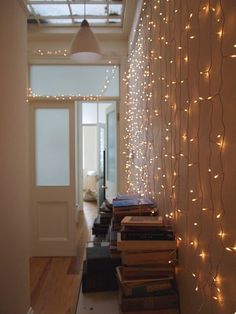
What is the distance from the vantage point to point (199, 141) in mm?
1368

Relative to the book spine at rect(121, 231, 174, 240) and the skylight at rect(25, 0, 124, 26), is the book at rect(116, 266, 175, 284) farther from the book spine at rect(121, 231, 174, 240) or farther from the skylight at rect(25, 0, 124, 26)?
the skylight at rect(25, 0, 124, 26)

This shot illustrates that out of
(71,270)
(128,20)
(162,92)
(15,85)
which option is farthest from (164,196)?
(128,20)

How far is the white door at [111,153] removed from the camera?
4.87 meters

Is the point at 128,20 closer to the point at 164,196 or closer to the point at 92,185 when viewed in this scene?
the point at 164,196

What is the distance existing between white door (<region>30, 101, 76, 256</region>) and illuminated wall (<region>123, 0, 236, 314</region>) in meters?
2.53

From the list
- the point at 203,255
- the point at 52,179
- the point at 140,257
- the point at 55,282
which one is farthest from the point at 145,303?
the point at 52,179

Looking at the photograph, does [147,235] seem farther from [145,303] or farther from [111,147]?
[111,147]

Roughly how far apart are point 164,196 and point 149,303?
719mm

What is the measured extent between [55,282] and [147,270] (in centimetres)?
236

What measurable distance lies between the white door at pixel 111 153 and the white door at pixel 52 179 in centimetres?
63

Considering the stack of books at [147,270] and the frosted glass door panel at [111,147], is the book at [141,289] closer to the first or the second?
the stack of books at [147,270]

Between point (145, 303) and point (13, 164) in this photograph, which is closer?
point (145, 303)

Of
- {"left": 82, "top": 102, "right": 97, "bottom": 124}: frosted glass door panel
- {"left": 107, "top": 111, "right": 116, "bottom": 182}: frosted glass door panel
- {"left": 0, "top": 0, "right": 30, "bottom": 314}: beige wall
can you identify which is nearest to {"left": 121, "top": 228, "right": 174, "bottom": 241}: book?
{"left": 0, "top": 0, "right": 30, "bottom": 314}: beige wall

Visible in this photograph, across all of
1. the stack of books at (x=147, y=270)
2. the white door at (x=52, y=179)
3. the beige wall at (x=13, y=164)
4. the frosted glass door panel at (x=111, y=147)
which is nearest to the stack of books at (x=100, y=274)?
the stack of books at (x=147, y=270)
